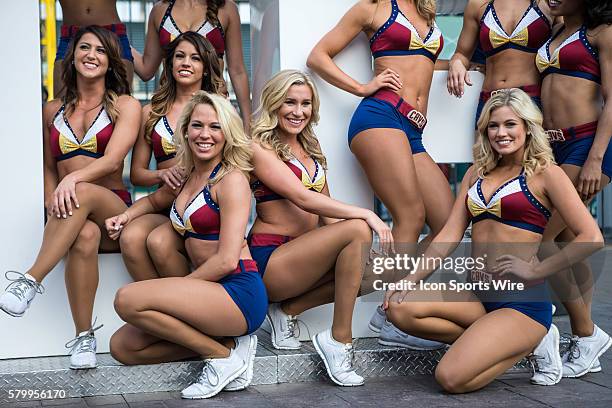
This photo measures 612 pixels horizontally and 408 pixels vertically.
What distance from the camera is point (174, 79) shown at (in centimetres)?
471

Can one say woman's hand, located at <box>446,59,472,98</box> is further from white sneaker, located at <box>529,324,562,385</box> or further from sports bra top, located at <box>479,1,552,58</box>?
white sneaker, located at <box>529,324,562,385</box>

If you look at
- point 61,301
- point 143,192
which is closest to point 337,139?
point 61,301

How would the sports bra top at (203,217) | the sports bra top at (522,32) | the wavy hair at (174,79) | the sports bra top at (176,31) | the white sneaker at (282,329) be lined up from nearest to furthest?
the sports bra top at (203,217)
the white sneaker at (282,329)
the wavy hair at (174,79)
the sports bra top at (522,32)
the sports bra top at (176,31)

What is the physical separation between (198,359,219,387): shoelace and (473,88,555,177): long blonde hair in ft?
4.85

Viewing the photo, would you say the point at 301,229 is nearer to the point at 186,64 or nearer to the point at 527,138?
the point at 186,64

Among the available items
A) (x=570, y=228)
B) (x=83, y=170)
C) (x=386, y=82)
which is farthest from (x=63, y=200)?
(x=570, y=228)

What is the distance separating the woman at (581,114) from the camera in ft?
14.6

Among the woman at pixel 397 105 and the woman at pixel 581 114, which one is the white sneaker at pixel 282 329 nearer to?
the woman at pixel 397 105

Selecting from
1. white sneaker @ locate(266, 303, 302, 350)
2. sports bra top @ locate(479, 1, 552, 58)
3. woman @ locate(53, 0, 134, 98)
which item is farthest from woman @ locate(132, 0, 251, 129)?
sports bra top @ locate(479, 1, 552, 58)

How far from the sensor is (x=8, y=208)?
14.9 feet

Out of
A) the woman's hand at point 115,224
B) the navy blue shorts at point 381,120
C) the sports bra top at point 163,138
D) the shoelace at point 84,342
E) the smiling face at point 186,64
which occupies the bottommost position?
the shoelace at point 84,342

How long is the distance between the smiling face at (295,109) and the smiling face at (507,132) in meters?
0.88

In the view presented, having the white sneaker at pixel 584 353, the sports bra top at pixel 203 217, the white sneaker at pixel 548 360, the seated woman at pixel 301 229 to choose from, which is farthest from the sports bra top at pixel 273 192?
the white sneaker at pixel 584 353

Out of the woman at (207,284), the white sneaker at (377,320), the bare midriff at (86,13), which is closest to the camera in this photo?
the woman at (207,284)
